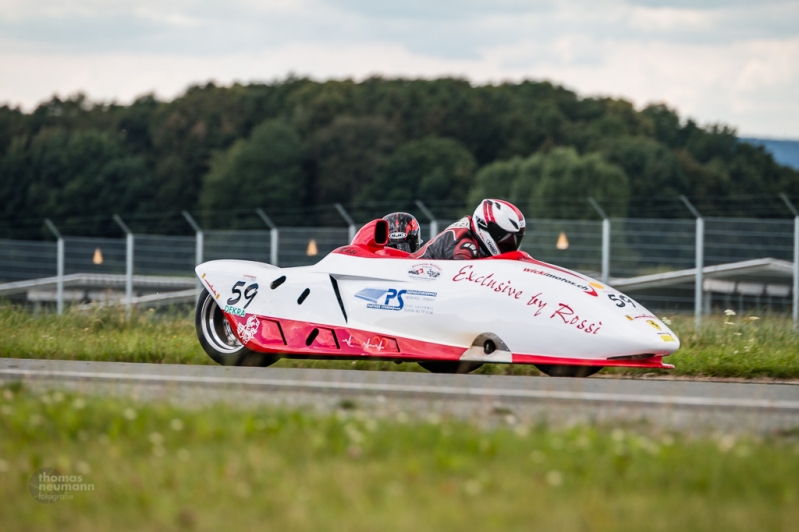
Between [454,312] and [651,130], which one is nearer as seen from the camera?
[454,312]

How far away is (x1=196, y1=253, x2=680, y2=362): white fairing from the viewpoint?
813cm

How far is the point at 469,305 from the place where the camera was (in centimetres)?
854

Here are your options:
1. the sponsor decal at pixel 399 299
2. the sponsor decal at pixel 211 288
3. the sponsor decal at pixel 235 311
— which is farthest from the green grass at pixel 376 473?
the sponsor decal at pixel 211 288

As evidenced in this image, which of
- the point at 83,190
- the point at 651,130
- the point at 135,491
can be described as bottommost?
the point at 135,491

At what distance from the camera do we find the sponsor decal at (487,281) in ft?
27.5

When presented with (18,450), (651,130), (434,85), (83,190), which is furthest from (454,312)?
(434,85)

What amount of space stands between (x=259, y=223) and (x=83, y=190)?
19.4 meters

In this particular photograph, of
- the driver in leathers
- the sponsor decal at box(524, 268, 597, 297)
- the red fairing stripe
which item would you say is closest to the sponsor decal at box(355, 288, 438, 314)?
the red fairing stripe

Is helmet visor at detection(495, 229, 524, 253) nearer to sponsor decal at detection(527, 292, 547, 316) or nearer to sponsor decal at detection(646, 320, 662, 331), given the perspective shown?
sponsor decal at detection(527, 292, 547, 316)

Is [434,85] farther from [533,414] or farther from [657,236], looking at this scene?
[533,414]

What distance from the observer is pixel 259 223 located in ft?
198

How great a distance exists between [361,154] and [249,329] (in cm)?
7137

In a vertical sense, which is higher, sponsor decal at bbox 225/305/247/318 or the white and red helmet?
the white and red helmet

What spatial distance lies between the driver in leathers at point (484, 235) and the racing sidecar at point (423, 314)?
228 millimetres
